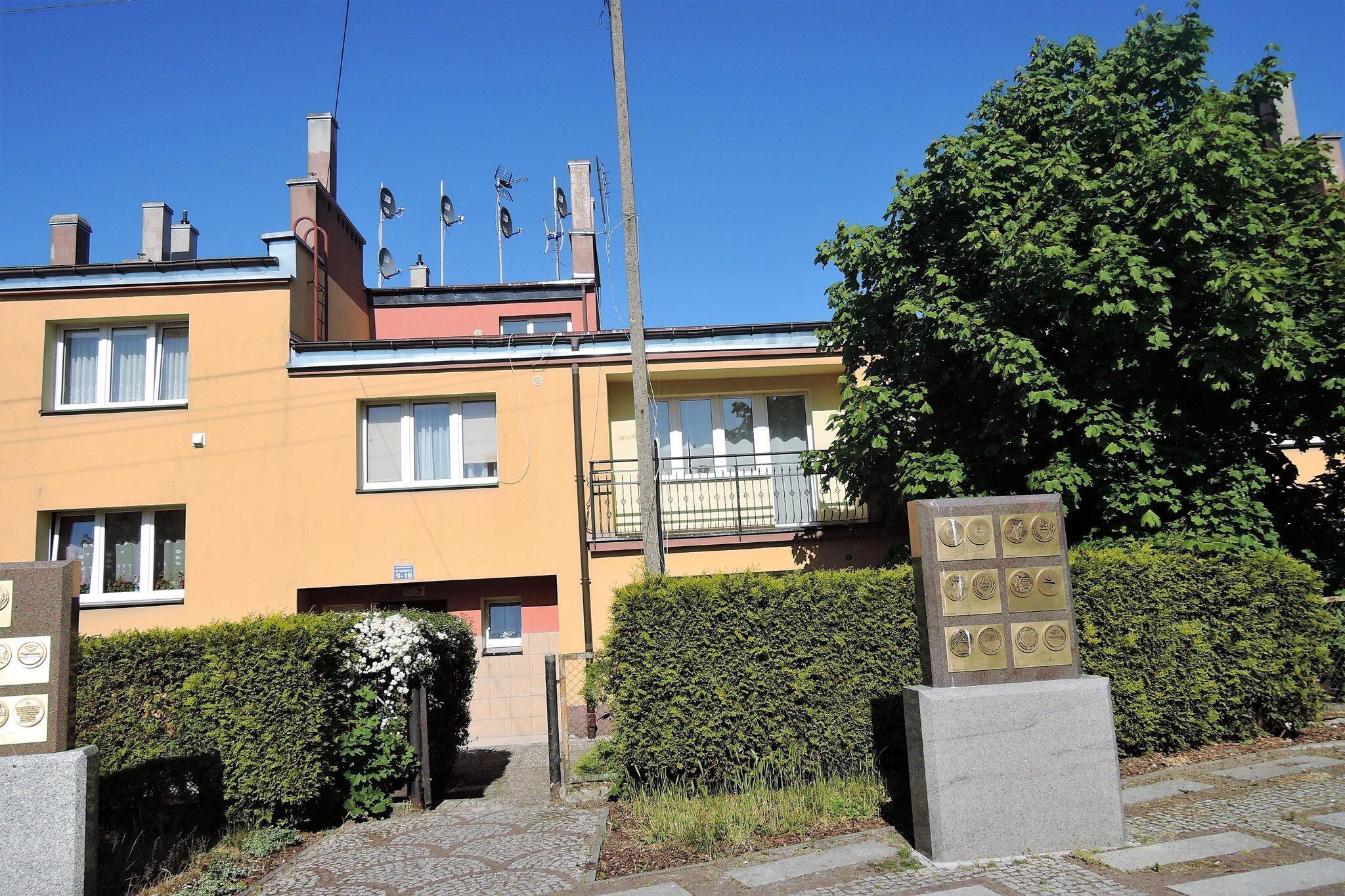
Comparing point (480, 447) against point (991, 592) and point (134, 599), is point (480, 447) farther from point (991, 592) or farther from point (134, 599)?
point (991, 592)

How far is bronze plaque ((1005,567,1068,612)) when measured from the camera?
612 centimetres

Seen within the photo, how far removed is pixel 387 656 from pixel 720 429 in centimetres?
792

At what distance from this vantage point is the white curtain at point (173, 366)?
14.1 metres

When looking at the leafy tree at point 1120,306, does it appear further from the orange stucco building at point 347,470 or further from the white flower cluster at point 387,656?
the white flower cluster at point 387,656

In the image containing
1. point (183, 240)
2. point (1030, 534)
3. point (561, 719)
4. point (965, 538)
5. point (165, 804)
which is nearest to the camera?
point (965, 538)

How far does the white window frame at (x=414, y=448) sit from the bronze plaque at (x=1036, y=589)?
9.25m

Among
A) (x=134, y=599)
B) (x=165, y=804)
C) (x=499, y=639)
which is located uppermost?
(x=134, y=599)

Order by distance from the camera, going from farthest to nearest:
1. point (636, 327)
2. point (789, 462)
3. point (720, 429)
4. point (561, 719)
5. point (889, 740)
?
point (720, 429)
point (789, 462)
point (636, 327)
point (561, 719)
point (889, 740)

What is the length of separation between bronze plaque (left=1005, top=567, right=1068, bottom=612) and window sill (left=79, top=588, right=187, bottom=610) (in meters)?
12.0

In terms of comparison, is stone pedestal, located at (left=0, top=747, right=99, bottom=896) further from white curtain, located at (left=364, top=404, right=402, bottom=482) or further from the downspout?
white curtain, located at (left=364, top=404, right=402, bottom=482)

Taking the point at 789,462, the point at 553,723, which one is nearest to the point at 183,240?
the point at 789,462

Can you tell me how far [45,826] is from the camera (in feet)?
18.1

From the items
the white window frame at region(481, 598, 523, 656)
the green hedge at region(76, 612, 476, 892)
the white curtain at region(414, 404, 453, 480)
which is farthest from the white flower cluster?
the white curtain at region(414, 404, 453, 480)

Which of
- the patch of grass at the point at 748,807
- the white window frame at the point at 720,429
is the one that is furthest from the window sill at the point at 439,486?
the patch of grass at the point at 748,807
